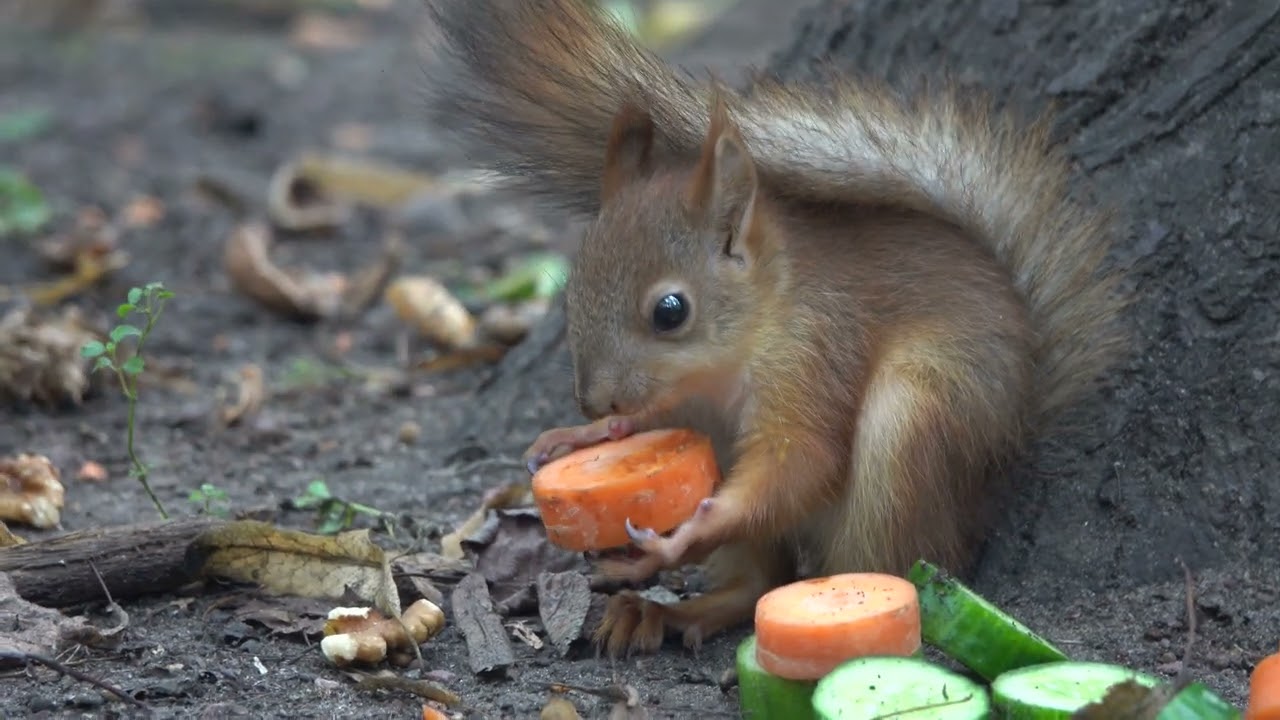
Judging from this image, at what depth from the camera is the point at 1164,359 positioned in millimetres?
2572

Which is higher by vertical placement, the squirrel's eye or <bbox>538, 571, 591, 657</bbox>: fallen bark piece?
the squirrel's eye

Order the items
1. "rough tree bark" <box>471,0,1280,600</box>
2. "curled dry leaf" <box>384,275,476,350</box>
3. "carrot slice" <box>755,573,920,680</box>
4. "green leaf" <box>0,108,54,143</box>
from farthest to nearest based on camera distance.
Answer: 1. "green leaf" <box>0,108,54,143</box>
2. "curled dry leaf" <box>384,275,476,350</box>
3. "rough tree bark" <box>471,0,1280,600</box>
4. "carrot slice" <box>755,573,920,680</box>

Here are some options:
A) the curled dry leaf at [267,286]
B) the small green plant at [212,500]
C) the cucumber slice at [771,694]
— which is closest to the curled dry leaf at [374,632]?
the small green plant at [212,500]

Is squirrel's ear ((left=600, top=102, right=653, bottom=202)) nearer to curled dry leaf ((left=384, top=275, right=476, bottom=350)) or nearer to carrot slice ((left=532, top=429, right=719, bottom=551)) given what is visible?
carrot slice ((left=532, top=429, right=719, bottom=551))

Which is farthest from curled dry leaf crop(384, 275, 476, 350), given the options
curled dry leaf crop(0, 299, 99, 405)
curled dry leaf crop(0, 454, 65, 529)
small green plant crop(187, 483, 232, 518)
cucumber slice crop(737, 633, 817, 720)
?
cucumber slice crop(737, 633, 817, 720)

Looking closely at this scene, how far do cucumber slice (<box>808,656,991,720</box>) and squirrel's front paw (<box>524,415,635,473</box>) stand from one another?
728 millimetres

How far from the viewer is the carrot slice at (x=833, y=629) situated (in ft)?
6.43

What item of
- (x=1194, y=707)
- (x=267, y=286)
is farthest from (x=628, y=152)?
(x=267, y=286)

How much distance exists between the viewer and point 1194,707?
1746 millimetres

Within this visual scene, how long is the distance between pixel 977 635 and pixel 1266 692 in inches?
14.5

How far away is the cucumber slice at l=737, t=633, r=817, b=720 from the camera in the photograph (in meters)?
2.00

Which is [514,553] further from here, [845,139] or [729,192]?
[845,139]

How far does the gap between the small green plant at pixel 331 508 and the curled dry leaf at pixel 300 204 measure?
2721mm

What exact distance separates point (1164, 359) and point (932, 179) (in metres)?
0.48
